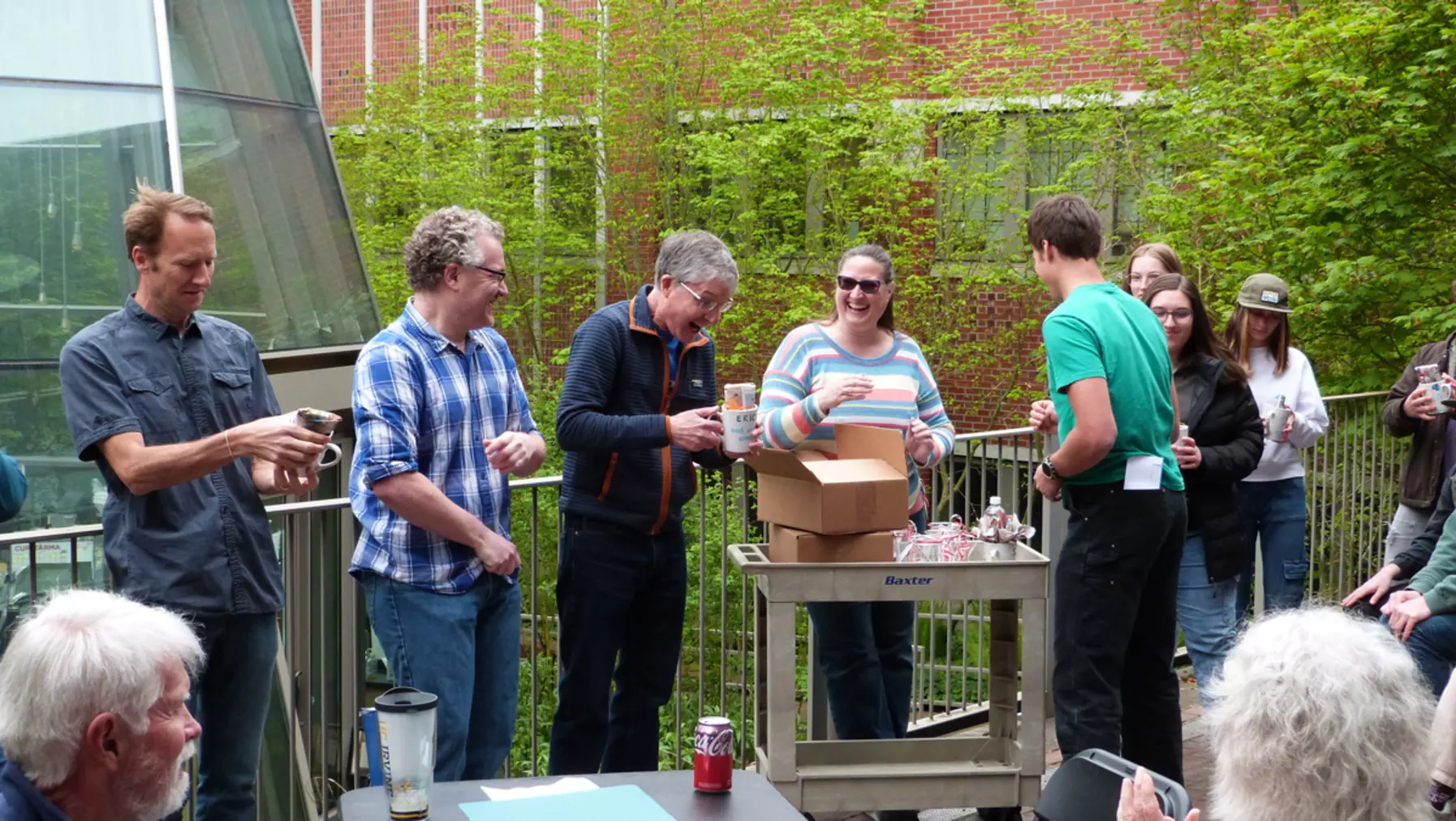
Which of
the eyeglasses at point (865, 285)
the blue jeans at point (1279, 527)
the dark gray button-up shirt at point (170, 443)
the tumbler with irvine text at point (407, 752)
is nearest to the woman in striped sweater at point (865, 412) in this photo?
the eyeglasses at point (865, 285)

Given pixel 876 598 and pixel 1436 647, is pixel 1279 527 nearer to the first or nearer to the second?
pixel 1436 647

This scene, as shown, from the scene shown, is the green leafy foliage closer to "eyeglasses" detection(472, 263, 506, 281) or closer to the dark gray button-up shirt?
"eyeglasses" detection(472, 263, 506, 281)

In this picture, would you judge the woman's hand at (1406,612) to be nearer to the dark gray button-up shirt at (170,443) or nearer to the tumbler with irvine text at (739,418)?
the tumbler with irvine text at (739,418)

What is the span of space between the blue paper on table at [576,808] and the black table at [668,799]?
29 millimetres

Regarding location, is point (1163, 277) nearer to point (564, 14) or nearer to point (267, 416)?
point (267, 416)

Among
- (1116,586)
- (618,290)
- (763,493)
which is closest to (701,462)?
(763,493)

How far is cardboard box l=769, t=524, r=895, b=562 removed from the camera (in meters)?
4.38

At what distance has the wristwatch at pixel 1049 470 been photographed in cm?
432

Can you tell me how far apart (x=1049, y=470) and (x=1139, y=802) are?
2270 mm

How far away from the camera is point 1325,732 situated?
2.21m

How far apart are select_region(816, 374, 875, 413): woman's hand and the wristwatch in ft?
1.98

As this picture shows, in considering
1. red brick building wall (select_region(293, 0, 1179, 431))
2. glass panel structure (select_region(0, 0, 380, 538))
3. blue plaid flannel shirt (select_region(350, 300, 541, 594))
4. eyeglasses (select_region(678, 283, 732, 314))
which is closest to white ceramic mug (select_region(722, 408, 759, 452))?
eyeglasses (select_region(678, 283, 732, 314))

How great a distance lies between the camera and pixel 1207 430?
5.20 meters

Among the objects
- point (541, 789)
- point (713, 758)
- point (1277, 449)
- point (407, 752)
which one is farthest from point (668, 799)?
point (1277, 449)
